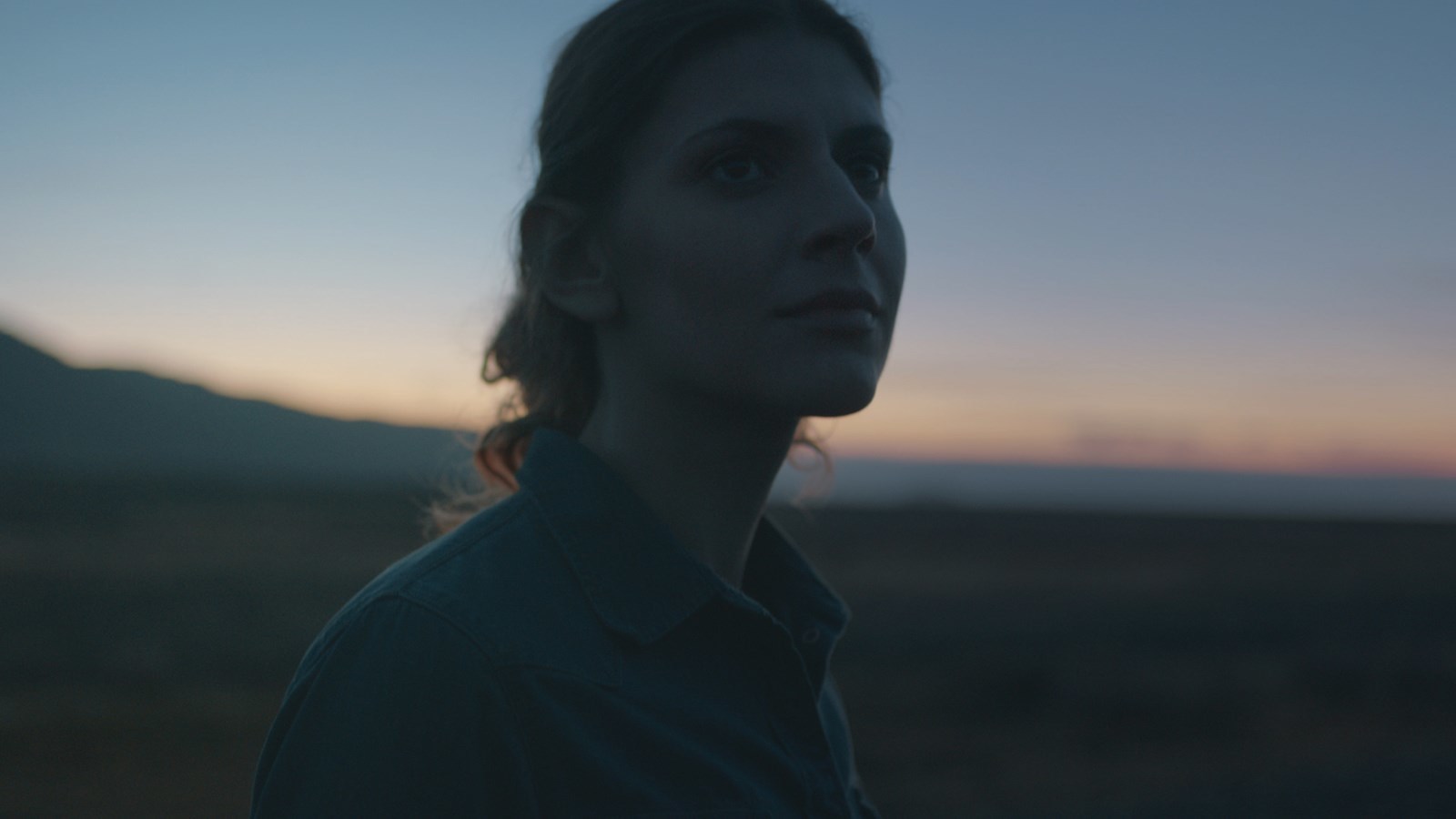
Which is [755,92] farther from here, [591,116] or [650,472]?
[650,472]

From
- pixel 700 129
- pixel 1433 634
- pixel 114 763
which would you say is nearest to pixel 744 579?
pixel 700 129

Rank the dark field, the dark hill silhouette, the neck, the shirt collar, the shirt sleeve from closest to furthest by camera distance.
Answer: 1. the shirt sleeve
2. the shirt collar
3. the neck
4. the dark field
5. the dark hill silhouette

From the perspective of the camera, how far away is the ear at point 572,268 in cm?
169

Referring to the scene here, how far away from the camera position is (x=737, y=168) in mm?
1596

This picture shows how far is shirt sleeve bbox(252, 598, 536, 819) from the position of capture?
1.12m

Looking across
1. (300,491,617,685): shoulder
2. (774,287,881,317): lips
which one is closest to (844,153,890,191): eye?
(774,287,881,317): lips

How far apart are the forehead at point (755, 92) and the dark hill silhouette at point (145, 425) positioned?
12552 centimetres

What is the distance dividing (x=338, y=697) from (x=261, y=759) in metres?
0.24

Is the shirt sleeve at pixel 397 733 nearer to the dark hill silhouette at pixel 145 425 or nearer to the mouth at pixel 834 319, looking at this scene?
the mouth at pixel 834 319

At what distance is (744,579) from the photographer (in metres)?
2.02

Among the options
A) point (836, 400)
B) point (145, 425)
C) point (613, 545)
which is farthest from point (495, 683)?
point (145, 425)

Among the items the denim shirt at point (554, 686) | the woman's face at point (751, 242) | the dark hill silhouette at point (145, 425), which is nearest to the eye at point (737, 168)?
the woman's face at point (751, 242)

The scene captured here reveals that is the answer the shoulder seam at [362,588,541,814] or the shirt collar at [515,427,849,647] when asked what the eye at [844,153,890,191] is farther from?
the shoulder seam at [362,588,541,814]

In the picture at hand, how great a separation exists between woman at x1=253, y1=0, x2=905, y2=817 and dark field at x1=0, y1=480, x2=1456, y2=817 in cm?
137
